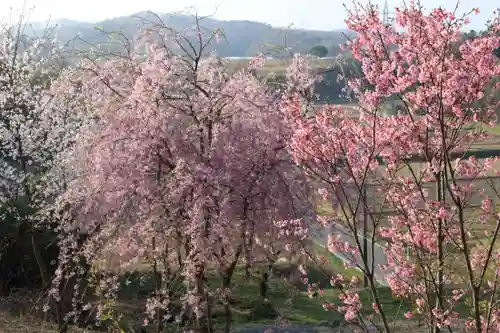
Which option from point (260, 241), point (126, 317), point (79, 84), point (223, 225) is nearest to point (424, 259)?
point (223, 225)

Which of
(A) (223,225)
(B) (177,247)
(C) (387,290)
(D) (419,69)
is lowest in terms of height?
(C) (387,290)

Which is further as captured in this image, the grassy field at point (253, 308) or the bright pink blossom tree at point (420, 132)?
the grassy field at point (253, 308)

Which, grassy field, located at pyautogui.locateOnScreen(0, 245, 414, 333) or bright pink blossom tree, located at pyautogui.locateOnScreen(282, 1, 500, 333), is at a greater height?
bright pink blossom tree, located at pyautogui.locateOnScreen(282, 1, 500, 333)

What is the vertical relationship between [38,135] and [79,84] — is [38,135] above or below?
below

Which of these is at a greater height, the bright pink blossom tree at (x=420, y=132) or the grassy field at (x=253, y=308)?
the bright pink blossom tree at (x=420, y=132)

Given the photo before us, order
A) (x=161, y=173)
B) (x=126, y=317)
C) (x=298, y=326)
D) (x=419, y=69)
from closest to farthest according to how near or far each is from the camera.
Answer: (x=419, y=69) < (x=161, y=173) < (x=298, y=326) < (x=126, y=317)

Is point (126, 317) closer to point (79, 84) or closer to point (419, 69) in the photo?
point (79, 84)

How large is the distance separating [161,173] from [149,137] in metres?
0.58

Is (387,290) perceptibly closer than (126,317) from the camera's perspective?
No

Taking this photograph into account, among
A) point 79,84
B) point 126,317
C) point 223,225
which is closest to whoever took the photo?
point 223,225

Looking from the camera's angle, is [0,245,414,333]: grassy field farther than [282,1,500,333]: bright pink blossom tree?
Yes

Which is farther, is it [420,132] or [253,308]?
[253,308]

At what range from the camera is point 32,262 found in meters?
16.3

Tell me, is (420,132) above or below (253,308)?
above
